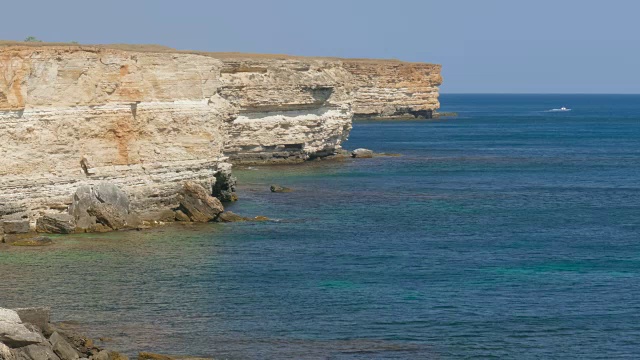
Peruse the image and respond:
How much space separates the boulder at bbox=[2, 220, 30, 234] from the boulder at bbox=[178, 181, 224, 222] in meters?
7.92

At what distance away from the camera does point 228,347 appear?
26219mm

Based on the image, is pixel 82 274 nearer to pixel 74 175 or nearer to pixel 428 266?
pixel 74 175

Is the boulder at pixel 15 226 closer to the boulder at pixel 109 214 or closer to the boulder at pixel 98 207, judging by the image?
the boulder at pixel 98 207

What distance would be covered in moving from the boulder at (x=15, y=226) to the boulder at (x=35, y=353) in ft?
55.6

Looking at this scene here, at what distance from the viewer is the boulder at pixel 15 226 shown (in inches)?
Answer: 1540

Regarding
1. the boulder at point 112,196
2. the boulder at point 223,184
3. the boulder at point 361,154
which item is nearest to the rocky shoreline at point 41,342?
the boulder at point 112,196

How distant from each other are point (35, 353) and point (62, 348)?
3.28ft

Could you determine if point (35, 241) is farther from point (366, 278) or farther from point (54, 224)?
point (366, 278)

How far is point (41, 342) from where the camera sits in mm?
23125

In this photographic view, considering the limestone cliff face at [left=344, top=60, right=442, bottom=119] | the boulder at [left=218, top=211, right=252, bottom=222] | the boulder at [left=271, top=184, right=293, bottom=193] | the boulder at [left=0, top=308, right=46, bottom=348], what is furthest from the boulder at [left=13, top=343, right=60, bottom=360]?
the limestone cliff face at [left=344, top=60, right=442, bottom=119]

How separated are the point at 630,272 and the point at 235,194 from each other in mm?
24245

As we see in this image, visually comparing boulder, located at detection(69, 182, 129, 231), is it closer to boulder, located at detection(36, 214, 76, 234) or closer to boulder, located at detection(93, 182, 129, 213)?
boulder, located at detection(93, 182, 129, 213)

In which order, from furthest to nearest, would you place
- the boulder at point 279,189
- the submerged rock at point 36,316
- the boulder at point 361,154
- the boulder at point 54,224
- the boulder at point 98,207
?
1. the boulder at point 361,154
2. the boulder at point 279,189
3. the boulder at point 98,207
4. the boulder at point 54,224
5. the submerged rock at point 36,316

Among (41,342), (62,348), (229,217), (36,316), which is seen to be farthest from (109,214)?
(41,342)
